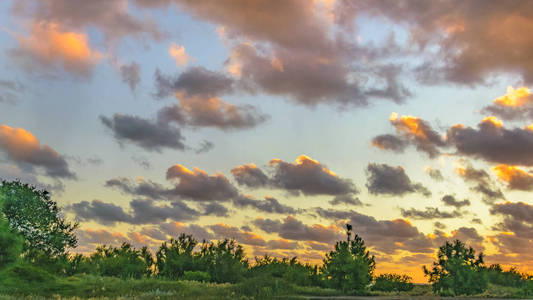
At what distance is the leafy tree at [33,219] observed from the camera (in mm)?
55969

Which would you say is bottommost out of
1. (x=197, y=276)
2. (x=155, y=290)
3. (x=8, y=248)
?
(x=155, y=290)

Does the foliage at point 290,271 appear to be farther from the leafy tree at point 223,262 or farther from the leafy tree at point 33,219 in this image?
the leafy tree at point 33,219

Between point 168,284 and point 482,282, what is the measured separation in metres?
30.1

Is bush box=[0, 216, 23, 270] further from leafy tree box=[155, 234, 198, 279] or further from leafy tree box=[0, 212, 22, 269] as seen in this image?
leafy tree box=[155, 234, 198, 279]

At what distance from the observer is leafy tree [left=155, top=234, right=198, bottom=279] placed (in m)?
60.2

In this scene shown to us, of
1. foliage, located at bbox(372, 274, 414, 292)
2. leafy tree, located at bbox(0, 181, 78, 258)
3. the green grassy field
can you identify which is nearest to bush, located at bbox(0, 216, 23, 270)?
the green grassy field

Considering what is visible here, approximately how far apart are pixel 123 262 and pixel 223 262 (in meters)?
13.5

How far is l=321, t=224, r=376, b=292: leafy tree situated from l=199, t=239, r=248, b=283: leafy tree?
518 inches

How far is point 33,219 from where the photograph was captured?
56594 mm

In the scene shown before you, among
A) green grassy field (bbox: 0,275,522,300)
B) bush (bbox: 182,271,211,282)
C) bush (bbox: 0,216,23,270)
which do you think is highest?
bush (bbox: 0,216,23,270)

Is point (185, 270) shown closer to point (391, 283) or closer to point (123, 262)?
point (123, 262)

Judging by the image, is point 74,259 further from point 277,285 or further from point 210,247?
point 277,285

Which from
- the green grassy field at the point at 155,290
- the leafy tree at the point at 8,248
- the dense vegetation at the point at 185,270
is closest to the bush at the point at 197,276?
the dense vegetation at the point at 185,270

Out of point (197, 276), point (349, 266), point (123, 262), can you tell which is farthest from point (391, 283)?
point (123, 262)
